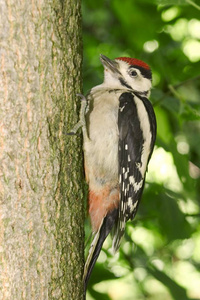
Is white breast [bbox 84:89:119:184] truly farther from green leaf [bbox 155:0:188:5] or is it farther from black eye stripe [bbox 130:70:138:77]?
green leaf [bbox 155:0:188:5]

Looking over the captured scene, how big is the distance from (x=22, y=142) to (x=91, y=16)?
104 inches

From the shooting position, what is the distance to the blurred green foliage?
226 centimetres

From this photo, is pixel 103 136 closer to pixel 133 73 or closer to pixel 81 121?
pixel 81 121

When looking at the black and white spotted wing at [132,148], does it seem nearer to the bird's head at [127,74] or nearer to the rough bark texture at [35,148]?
the bird's head at [127,74]

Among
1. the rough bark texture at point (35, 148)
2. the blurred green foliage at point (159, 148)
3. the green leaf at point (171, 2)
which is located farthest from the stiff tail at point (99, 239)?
the green leaf at point (171, 2)

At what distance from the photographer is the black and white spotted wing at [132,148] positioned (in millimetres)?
2148

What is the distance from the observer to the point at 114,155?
2.18 m

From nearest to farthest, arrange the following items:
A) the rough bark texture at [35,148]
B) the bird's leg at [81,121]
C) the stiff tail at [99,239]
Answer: the rough bark texture at [35,148]
the bird's leg at [81,121]
the stiff tail at [99,239]

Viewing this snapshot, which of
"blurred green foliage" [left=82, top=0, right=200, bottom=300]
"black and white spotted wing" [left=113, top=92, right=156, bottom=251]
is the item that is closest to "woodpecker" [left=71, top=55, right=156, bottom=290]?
"black and white spotted wing" [left=113, top=92, right=156, bottom=251]

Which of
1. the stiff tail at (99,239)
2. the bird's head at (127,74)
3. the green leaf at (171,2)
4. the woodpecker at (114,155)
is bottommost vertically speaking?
the stiff tail at (99,239)

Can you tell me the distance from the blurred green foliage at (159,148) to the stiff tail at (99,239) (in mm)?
102

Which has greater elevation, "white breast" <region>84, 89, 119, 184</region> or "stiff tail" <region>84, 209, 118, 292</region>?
"white breast" <region>84, 89, 119, 184</region>

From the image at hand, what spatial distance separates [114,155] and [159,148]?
45 centimetres

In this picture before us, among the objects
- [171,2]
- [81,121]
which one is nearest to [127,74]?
[171,2]
